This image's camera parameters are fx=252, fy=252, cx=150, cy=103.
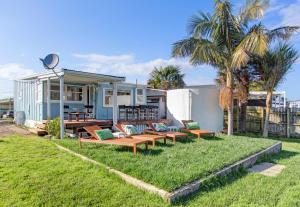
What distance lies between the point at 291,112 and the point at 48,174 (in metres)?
14.4

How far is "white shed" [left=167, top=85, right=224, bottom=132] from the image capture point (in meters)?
14.9

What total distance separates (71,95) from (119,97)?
401cm

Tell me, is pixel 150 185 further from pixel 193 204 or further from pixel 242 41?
pixel 242 41

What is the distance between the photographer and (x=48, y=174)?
563 cm

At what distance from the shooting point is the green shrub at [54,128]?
10.5 m

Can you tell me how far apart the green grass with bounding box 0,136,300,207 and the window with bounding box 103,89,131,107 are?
9413 millimetres

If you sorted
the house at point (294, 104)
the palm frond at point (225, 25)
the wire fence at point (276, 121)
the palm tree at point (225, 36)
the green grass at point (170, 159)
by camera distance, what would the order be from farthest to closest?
the house at point (294, 104)
the wire fence at point (276, 121)
the palm frond at point (225, 25)
the palm tree at point (225, 36)
the green grass at point (170, 159)

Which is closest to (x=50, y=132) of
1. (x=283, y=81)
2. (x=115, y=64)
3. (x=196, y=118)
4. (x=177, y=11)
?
(x=196, y=118)

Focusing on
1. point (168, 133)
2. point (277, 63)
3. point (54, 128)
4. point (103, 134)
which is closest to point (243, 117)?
point (277, 63)

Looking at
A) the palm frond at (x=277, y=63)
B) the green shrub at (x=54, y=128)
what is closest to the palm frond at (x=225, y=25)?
the palm frond at (x=277, y=63)

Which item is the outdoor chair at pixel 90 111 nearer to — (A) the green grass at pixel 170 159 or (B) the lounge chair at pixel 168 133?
(B) the lounge chair at pixel 168 133

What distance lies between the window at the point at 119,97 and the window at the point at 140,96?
66 centimetres

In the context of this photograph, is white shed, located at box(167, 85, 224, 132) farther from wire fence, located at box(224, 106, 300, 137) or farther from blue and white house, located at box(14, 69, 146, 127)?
blue and white house, located at box(14, 69, 146, 127)

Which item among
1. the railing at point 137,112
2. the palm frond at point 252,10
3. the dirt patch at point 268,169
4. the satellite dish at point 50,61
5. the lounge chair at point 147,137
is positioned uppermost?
the palm frond at point 252,10
